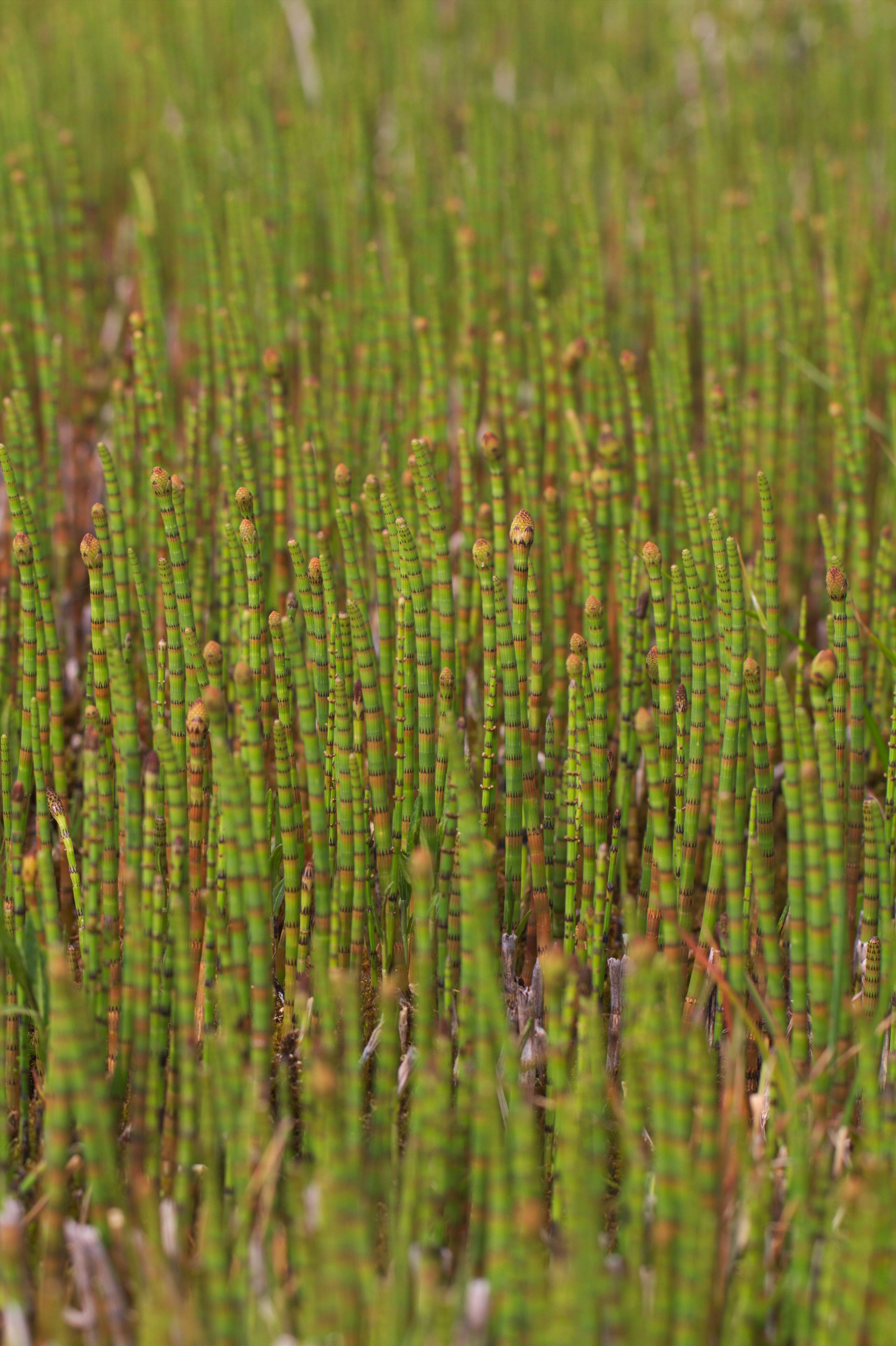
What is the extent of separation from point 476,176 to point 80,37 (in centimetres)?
163

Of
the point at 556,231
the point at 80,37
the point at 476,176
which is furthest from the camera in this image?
the point at 80,37

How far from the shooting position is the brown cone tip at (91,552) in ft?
3.91

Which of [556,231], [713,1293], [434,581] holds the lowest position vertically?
[713,1293]

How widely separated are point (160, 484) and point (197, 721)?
0.26m

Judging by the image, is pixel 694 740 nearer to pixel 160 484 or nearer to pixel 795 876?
pixel 795 876

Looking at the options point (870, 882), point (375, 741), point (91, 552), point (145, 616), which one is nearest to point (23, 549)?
point (91, 552)

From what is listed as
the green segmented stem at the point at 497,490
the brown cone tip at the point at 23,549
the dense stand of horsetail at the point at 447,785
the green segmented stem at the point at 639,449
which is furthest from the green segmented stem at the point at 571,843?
the brown cone tip at the point at 23,549

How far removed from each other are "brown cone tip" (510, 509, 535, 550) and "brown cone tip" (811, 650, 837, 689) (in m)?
0.31

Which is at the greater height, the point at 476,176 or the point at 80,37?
the point at 80,37

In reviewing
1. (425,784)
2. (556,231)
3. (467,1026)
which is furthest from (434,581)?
(556,231)

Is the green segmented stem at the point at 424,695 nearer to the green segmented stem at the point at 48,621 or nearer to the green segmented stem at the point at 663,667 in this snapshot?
the green segmented stem at the point at 663,667

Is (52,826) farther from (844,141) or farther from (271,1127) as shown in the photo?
(844,141)

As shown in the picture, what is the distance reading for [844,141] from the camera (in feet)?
10.5

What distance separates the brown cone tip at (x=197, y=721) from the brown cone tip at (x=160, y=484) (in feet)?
0.72
